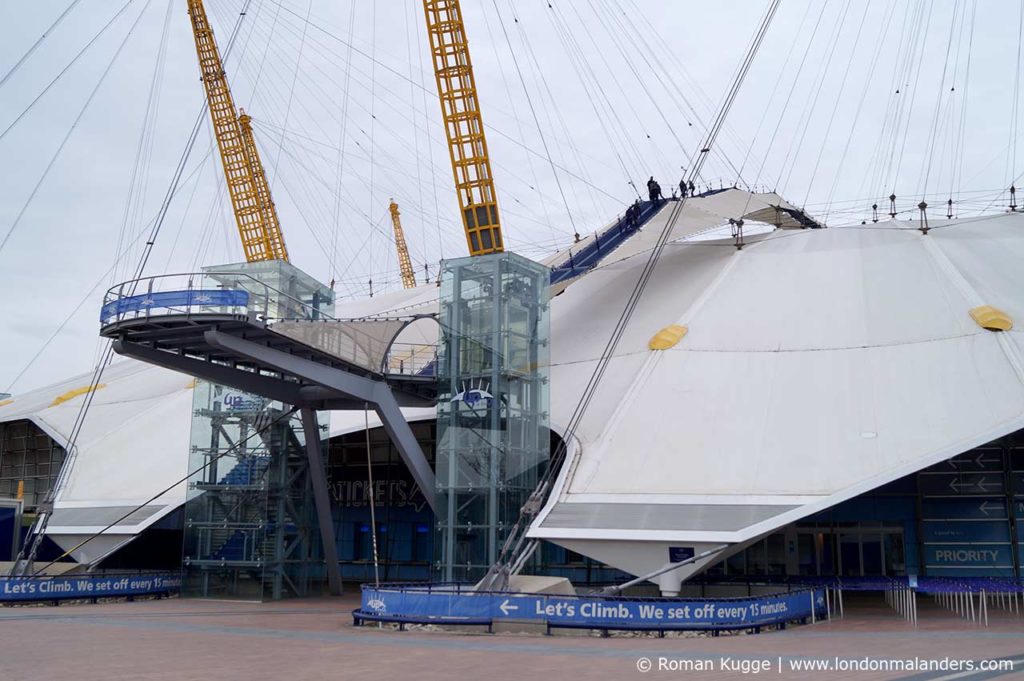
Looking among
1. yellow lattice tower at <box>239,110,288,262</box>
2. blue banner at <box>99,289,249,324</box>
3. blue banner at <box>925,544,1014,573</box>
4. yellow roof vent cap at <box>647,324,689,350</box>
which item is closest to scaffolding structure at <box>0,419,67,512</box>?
yellow lattice tower at <box>239,110,288,262</box>

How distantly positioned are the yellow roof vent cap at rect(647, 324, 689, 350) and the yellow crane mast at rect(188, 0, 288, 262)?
35.8 metres

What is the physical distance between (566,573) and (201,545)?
497 inches

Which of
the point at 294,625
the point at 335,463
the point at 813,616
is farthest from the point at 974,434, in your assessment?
the point at 335,463

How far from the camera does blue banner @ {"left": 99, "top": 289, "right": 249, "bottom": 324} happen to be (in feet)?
92.3

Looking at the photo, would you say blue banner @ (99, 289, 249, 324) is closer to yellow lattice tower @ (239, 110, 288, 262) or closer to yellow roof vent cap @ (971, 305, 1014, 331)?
yellow roof vent cap @ (971, 305, 1014, 331)

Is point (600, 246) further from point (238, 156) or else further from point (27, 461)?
point (27, 461)

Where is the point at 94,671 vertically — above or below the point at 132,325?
below

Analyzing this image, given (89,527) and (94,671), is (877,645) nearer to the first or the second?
(94,671)

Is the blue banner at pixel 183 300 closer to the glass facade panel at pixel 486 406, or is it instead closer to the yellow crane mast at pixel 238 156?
the glass facade panel at pixel 486 406

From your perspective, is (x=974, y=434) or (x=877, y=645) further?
(x=974, y=434)

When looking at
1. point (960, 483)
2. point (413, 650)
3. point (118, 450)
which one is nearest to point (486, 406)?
point (413, 650)

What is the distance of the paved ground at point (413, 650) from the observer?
15.6 m

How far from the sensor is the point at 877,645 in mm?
19781

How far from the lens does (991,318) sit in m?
31.2
